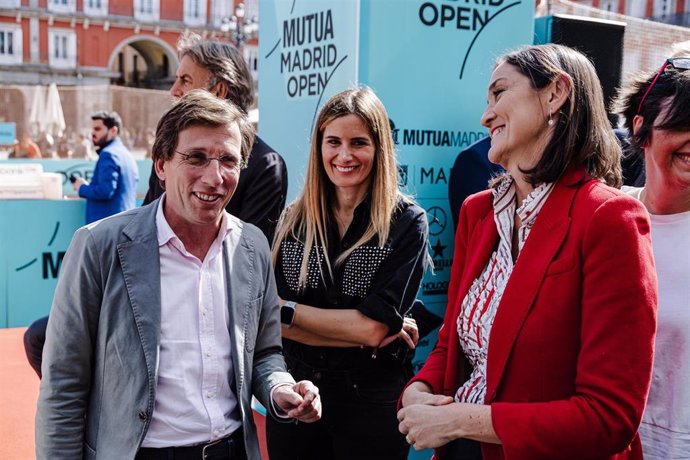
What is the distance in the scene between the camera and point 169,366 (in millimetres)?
1790

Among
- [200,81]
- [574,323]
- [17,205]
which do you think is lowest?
[17,205]

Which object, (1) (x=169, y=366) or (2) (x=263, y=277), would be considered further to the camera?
Result: (2) (x=263, y=277)

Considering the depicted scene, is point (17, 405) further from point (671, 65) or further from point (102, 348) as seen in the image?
point (671, 65)

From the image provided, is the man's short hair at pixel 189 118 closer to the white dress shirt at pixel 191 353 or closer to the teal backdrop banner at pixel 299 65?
the white dress shirt at pixel 191 353

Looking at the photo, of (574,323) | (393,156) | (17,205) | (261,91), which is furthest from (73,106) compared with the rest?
(574,323)

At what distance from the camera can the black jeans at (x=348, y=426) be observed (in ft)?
7.95

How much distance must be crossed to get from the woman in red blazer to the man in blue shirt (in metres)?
5.80

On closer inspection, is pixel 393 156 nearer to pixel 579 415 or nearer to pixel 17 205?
pixel 579 415

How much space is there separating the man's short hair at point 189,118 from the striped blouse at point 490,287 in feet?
2.57

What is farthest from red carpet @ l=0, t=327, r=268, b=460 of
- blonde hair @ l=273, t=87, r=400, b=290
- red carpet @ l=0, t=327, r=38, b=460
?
blonde hair @ l=273, t=87, r=400, b=290

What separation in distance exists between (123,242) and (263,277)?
45 cm

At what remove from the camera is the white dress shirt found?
178 centimetres

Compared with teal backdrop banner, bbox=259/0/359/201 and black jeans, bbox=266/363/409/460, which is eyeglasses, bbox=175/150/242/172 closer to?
black jeans, bbox=266/363/409/460

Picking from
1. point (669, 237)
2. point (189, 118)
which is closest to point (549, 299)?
point (669, 237)
